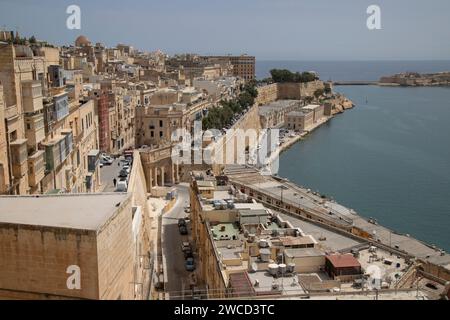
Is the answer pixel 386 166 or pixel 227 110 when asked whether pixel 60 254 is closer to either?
pixel 386 166

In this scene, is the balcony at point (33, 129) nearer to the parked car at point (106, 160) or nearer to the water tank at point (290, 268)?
the water tank at point (290, 268)

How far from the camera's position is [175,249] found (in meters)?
13.4

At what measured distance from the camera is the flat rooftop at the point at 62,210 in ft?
15.6

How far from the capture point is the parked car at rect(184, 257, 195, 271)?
12.1 metres

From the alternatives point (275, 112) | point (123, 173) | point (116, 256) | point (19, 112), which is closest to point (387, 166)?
point (275, 112)

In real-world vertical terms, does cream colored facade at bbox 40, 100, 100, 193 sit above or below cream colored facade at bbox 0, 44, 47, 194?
below

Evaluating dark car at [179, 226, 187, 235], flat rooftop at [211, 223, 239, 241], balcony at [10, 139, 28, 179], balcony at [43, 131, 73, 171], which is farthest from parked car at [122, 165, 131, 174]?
balcony at [10, 139, 28, 179]

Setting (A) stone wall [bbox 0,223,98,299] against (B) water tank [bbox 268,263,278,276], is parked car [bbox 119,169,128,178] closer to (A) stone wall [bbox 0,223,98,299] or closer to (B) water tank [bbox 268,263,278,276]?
(B) water tank [bbox 268,263,278,276]

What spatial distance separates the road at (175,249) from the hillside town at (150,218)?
0.14 feet

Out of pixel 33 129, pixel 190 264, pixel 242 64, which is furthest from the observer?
pixel 242 64

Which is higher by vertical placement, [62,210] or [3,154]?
[3,154]

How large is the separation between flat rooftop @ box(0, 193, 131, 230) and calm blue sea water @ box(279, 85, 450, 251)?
44.4 ft

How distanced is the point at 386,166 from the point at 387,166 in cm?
5

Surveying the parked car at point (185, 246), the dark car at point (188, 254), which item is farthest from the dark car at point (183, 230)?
the dark car at point (188, 254)
